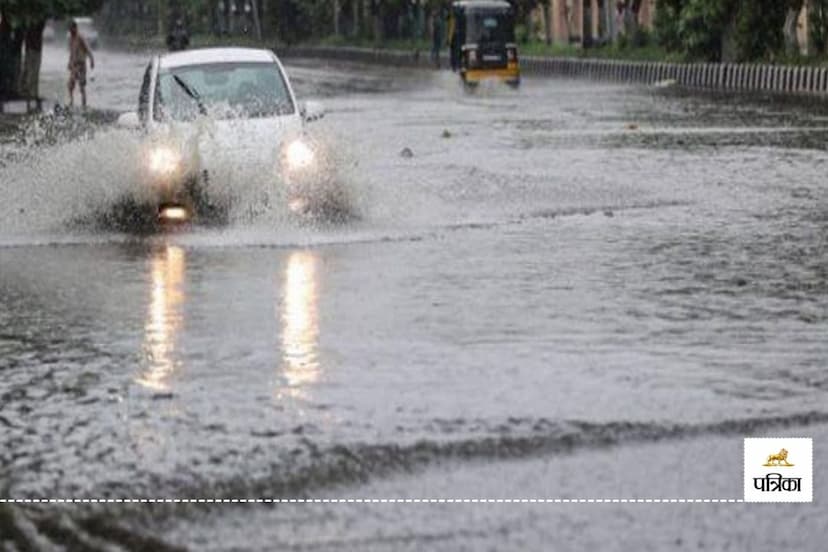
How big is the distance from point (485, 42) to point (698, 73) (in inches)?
251

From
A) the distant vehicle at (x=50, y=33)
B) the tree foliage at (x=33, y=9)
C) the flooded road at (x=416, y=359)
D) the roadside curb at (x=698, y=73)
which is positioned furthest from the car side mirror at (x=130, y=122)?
the distant vehicle at (x=50, y=33)

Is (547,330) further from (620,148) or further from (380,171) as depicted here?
(620,148)

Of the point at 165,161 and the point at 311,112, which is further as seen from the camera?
the point at 311,112

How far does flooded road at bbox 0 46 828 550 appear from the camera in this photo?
790 centimetres

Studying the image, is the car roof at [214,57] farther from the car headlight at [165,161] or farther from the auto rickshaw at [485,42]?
the auto rickshaw at [485,42]

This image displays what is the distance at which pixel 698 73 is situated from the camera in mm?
59125

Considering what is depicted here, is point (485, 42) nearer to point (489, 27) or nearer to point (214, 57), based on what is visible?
point (489, 27)

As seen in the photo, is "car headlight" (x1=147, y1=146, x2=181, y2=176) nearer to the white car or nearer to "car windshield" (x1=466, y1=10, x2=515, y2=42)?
the white car

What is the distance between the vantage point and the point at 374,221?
19.5 metres

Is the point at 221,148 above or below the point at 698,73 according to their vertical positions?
above

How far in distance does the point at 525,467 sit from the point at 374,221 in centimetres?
1091

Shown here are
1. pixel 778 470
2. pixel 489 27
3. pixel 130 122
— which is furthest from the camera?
pixel 489 27

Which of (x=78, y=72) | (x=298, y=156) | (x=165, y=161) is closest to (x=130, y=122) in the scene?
(x=165, y=161)

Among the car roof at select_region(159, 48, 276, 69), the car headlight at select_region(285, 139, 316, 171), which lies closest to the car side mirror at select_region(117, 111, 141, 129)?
the car roof at select_region(159, 48, 276, 69)
